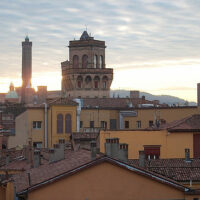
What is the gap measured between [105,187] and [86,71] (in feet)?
274

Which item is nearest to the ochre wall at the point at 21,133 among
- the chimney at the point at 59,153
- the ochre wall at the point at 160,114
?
the ochre wall at the point at 160,114

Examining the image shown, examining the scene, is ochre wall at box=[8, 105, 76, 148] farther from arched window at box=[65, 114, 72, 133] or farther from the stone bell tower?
the stone bell tower

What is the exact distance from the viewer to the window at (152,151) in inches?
1694

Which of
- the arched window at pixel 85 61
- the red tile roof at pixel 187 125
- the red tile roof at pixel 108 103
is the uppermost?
the arched window at pixel 85 61

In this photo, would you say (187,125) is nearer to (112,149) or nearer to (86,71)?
(112,149)

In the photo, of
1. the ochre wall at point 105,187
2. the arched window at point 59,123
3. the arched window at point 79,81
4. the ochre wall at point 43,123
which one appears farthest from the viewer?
the arched window at point 79,81

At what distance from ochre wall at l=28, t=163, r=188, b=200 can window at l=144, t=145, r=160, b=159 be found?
19.4m

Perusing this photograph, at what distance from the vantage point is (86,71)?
106500 millimetres

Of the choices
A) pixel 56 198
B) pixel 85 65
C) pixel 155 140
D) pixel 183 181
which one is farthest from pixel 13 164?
pixel 85 65

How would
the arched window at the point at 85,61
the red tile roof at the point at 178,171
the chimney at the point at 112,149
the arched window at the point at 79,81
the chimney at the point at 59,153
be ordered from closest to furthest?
1. the chimney at the point at 112,149
2. the red tile roof at the point at 178,171
3. the chimney at the point at 59,153
4. the arched window at the point at 79,81
5. the arched window at the point at 85,61

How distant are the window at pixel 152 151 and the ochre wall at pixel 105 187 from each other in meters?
19.4

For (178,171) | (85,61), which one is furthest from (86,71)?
(178,171)

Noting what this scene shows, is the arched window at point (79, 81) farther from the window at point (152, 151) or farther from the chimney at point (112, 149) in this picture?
the chimney at point (112, 149)

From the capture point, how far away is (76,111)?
6081cm
